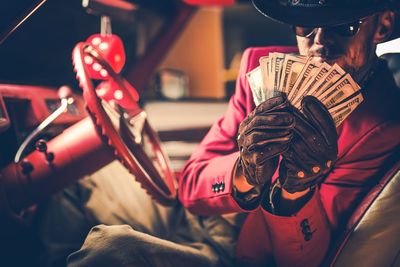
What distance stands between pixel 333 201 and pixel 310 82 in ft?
1.69

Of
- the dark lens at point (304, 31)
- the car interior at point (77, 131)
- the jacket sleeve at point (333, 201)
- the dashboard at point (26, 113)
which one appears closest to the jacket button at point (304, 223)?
the jacket sleeve at point (333, 201)

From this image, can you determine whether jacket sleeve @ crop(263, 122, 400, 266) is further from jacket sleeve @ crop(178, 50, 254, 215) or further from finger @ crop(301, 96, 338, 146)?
finger @ crop(301, 96, 338, 146)

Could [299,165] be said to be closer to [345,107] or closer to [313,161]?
[313,161]

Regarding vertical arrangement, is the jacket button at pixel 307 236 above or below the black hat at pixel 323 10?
below

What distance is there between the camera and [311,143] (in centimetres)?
110

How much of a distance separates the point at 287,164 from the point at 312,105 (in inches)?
6.7

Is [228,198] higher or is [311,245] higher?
[228,198]

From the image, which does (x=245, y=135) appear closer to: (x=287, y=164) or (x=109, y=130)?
(x=287, y=164)

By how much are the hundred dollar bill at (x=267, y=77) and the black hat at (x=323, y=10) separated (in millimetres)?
223

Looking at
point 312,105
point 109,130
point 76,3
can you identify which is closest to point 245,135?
point 312,105

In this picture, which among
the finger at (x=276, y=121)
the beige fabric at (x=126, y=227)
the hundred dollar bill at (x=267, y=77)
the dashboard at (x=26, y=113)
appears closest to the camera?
the finger at (x=276, y=121)

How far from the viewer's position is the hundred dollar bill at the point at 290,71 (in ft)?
3.71

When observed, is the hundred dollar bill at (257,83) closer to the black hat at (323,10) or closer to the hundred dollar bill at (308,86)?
the hundred dollar bill at (308,86)

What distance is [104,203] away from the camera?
1804mm
